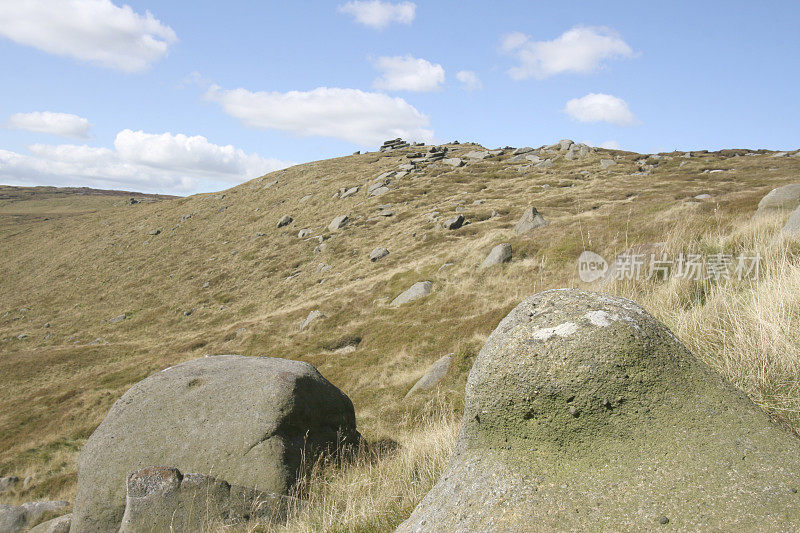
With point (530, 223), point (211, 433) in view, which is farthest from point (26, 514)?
point (530, 223)

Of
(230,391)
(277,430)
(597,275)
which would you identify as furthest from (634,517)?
(597,275)

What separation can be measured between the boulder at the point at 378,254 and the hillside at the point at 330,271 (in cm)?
107

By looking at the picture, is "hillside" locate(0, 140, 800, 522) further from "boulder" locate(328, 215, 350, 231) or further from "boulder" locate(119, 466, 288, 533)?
"boulder" locate(119, 466, 288, 533)

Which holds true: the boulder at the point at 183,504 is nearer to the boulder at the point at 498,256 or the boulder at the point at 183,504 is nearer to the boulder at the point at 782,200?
the boulder at the point at 782,200

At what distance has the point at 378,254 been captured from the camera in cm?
4606

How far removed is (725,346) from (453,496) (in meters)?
3.96

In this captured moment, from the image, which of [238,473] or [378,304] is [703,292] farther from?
[378,304]

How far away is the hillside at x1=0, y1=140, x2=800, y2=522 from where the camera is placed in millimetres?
21312

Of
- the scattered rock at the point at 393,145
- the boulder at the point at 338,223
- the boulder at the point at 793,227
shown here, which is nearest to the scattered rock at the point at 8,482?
the boulder at the point at 793,227

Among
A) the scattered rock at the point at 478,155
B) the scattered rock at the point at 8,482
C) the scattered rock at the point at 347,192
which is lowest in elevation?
the scattered rock at the point at 8,482

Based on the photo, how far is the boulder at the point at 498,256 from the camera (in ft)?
93.0

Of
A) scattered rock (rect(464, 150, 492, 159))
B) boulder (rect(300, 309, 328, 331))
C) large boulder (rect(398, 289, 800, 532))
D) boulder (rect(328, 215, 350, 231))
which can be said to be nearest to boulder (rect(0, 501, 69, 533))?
large boulder (rect(398, 289, 800, 532))

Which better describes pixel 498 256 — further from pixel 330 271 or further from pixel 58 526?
pixel 330 271

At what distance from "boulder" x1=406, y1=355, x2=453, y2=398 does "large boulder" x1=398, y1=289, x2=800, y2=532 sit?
473 inches
